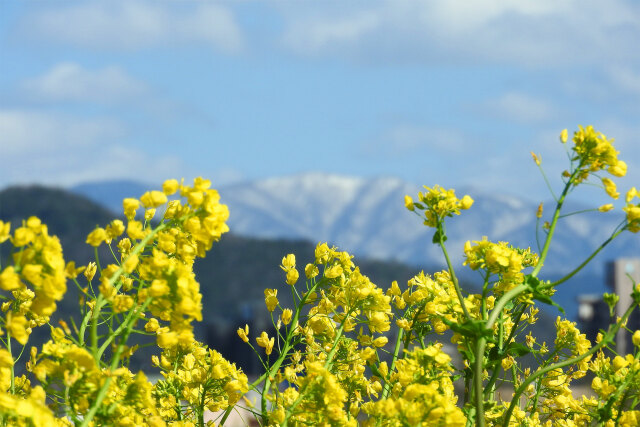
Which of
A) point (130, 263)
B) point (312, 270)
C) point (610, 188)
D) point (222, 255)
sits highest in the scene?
point (222, 255)

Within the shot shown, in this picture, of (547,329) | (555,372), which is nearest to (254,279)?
(547,329)

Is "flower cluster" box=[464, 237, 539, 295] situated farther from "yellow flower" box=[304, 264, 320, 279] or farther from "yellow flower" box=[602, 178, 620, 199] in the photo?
"yellow flower" box=[304, 264, 320, 279]

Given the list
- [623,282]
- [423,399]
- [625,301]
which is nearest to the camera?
[423,399]

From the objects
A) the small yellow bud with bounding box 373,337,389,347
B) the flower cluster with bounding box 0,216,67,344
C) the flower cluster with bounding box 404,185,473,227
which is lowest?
the flower cluster with bounding box 0,216,67,344

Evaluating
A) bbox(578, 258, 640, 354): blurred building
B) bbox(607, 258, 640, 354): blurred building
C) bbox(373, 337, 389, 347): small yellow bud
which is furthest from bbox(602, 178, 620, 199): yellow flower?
bbox(607, 258, 640, 354): blurred building

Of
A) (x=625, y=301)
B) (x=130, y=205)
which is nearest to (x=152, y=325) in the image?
(x=130, y=205)

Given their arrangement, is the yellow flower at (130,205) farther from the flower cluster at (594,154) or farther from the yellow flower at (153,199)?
the flower cluster at (594,154)

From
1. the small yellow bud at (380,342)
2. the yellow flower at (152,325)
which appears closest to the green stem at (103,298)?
the yellow flower at (152,325)

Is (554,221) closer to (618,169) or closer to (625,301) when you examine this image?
(618,169)

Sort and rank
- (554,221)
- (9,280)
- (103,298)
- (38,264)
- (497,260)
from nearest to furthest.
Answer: (9,280), (38,264), (103,298), (554,221), (497,260)

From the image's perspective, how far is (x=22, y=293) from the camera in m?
2.82

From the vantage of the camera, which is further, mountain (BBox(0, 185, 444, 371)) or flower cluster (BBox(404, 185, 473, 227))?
mountain (BBox(0, 185, 444, 371))

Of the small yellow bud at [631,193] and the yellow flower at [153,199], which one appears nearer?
the yellow flower at [153,199]

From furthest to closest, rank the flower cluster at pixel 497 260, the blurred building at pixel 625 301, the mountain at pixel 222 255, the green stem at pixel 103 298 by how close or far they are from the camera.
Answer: the mountain at pixel 222 255, the blurred building at pixel 625 301, the flower cluster at pixel 497 260, the green stem at pixel 103 298
